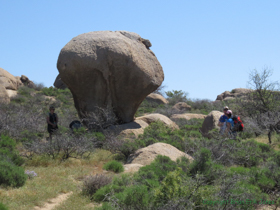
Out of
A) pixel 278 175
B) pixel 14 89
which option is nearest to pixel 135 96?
pixel 278 175

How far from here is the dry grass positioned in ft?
16.6

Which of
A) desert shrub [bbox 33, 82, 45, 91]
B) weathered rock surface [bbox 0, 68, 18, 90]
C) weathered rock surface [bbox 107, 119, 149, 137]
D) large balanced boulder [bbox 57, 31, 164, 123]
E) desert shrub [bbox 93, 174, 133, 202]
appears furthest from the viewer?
desert shrub [bbox 33, 82, 45, 91]

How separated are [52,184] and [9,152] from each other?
162 cm

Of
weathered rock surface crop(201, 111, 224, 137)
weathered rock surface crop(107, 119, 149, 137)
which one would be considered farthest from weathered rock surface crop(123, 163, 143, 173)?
weathered rock surface crop(201, 111, 224, 137)

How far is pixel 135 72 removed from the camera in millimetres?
11766

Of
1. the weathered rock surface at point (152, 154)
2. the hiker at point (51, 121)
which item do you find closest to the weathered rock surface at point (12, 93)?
the hiker at point (51, 121)

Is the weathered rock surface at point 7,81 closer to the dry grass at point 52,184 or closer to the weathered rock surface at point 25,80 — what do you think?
the weathered rock surface at point 25,80

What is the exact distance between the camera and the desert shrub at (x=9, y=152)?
271 inches

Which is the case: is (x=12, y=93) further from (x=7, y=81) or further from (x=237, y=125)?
(x=237, y=125)

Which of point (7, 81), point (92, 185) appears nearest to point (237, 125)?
point (92, 185)

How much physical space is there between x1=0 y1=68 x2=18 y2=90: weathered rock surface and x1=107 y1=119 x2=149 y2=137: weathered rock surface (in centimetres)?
1704

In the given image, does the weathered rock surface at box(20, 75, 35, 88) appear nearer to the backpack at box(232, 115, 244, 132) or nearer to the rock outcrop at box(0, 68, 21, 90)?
the rock outcrop at box(0, 68, 21, 90)

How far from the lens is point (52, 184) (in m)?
6.18

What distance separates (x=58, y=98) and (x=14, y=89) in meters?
4.40
